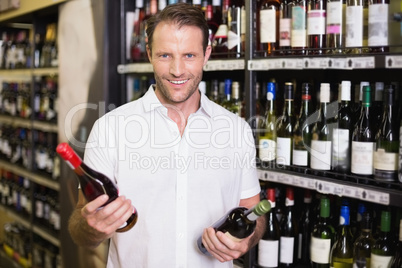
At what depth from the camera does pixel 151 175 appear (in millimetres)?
1669

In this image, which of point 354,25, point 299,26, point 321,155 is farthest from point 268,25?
point 321,155

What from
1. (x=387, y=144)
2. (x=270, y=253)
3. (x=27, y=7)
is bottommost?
(x=270, y=253)

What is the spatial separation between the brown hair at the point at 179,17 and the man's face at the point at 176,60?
0.02 metres

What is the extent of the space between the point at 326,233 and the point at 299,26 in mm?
901

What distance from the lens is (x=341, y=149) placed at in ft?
6.41

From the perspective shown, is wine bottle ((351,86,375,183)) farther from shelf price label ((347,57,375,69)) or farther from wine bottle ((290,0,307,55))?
wine bottle ((290,0,307,55))

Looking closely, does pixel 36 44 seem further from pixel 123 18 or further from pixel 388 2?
pixel 388 2

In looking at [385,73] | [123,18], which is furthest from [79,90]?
[385,73]

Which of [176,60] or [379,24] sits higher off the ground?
[379,24]

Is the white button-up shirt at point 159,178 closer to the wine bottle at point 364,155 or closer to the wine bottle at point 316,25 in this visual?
the wine bottle at point 364,155

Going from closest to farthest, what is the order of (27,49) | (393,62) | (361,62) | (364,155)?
(393,62) → (361,62) → (364,155) → (27,49)

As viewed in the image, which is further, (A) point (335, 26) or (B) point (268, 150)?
(B) point (268, 150)

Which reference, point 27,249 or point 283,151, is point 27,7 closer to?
point 27,249

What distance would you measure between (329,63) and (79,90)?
1891mm
